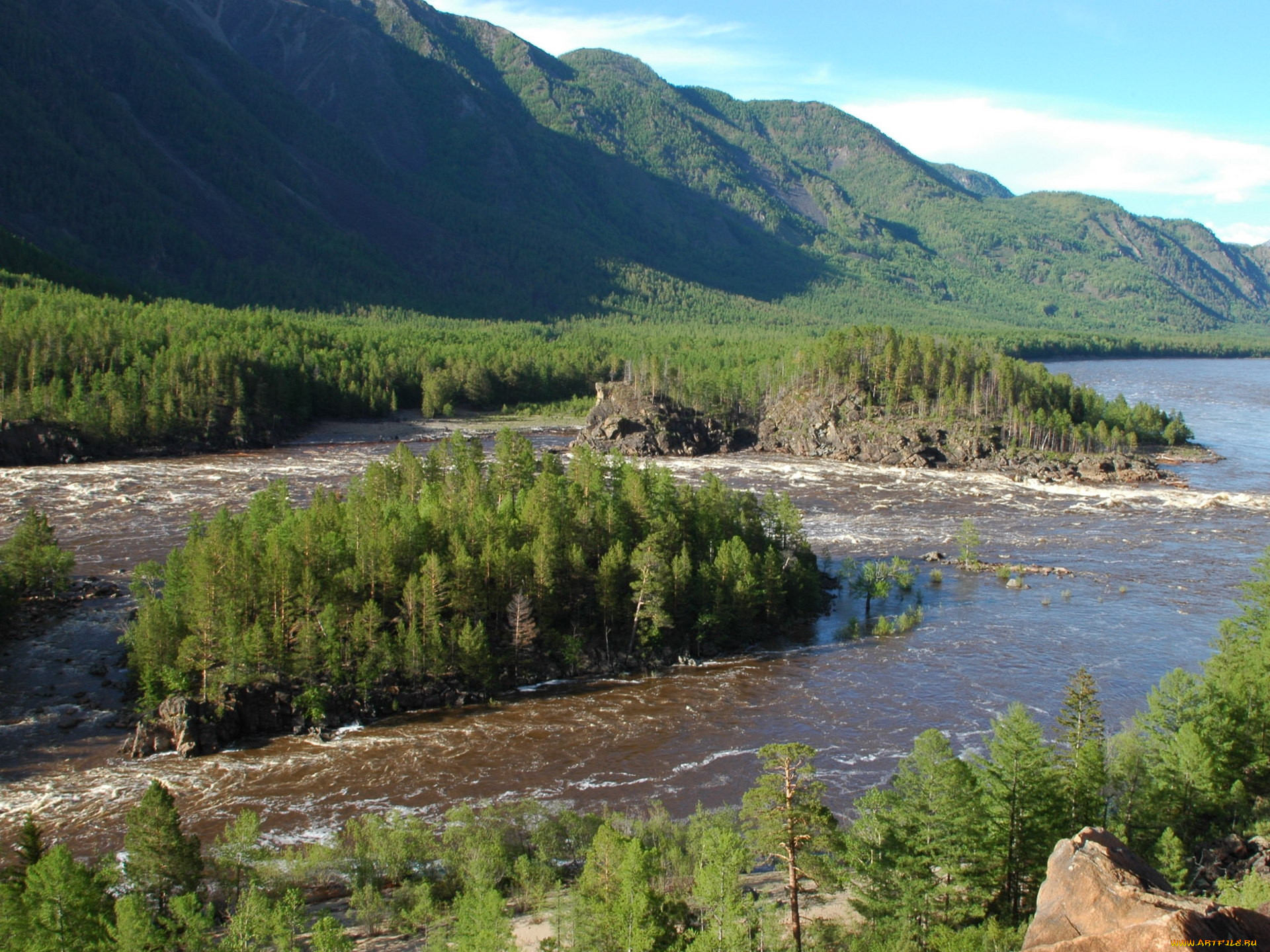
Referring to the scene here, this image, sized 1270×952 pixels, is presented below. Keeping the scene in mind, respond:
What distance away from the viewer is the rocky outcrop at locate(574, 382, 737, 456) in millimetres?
133125

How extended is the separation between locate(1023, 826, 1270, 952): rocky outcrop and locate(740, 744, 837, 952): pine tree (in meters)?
7.88

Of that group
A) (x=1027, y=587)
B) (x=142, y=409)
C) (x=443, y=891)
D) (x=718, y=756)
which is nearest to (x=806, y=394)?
(x=1027, y=587)

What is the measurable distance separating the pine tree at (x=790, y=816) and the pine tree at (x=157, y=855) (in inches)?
603

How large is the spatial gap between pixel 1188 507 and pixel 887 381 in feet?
153

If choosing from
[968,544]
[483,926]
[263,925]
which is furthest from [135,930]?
[968,544]

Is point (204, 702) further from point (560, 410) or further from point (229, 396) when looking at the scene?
point (560, 410)

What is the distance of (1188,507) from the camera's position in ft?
315

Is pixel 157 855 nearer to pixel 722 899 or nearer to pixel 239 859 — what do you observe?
pixel 239 859

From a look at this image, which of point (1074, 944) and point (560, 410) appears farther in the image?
point (560, 410)

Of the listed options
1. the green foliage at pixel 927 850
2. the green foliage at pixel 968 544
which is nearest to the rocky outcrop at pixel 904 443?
the green foliage at pixel 968 544

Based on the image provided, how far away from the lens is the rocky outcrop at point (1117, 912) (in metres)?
15.1

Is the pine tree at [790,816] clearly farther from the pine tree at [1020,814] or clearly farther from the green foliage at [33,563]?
the green foliage at [33,563]

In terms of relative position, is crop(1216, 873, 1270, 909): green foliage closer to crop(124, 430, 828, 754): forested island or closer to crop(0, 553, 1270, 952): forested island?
crop(0, 553, 1270, 952): forested island

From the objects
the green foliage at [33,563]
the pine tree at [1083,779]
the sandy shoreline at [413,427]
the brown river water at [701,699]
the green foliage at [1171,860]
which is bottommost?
the brown river water at [701,699]
